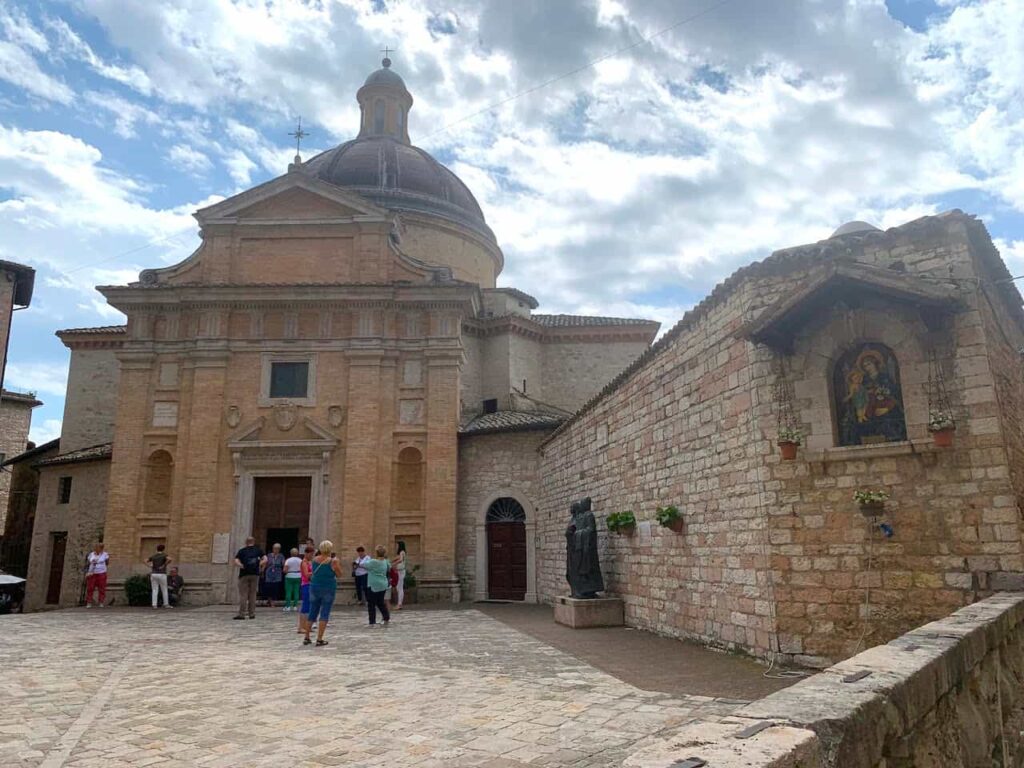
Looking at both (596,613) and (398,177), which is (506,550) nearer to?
(596,613)

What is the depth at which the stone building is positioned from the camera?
711 cm

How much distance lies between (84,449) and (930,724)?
84.3 ft

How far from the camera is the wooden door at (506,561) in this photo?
19.4m

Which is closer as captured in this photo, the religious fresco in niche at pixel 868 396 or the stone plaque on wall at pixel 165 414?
the religious fresco in niche at pixel 868 396

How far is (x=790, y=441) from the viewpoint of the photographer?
789 cm

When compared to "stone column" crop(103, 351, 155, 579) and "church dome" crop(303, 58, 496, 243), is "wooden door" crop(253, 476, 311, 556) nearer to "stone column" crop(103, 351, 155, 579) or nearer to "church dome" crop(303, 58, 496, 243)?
"stone column" crop(103, 351, 155, 579)

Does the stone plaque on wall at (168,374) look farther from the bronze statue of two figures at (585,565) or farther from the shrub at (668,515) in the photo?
the shrub at (668,515)

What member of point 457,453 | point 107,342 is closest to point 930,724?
point 457,453

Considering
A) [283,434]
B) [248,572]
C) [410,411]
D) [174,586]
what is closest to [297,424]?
[283,434]

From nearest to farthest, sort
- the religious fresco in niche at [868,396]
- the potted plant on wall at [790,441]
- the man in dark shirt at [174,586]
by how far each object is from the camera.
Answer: the religious fresco in niche at [868,396]
the potted plant on wall at [790,441]
the man in dark shirt at [174,586]

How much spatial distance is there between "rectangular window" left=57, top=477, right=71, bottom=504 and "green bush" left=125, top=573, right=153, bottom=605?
18.2ft

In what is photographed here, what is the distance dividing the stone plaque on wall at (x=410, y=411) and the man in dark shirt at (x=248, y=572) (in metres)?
6.46

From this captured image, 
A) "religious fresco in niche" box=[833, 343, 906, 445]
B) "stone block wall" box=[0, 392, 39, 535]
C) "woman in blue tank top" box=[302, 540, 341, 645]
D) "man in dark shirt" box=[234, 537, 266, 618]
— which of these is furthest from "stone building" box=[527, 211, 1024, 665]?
"stone block wall" box=[0, 392, 39, 535]

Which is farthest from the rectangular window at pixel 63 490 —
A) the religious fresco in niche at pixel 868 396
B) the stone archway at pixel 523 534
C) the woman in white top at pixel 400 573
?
the religious fresco in niche at pixel 868 396
